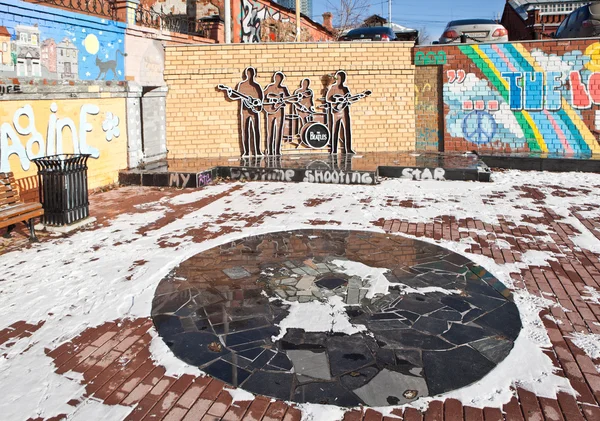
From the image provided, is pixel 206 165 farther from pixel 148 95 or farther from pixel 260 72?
pixel 260 72

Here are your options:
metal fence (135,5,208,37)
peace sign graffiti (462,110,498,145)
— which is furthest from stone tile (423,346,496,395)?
metal fence (135,5,208,37)

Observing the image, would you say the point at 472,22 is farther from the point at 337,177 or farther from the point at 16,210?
the point at 16,210

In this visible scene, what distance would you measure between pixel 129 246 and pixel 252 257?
1.76m

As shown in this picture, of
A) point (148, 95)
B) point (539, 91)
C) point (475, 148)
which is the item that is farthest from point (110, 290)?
point (539, 91)

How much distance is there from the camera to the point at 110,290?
214 inches

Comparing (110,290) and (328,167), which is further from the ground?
(328,167)

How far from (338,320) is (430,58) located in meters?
11.6

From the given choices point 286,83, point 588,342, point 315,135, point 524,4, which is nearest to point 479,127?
point 315,135

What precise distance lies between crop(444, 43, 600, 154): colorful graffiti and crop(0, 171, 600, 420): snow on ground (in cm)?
243

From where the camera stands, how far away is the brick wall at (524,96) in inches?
538

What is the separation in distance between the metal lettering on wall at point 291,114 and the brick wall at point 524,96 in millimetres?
2656

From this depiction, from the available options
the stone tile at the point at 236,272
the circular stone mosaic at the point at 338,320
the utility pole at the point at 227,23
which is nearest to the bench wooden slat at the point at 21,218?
the circular stone mosaic at the point at 338,320

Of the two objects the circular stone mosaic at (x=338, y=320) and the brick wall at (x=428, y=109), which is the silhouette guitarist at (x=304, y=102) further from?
the circular stone mosaic at (x=338, y=320)

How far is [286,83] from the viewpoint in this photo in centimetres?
1474
